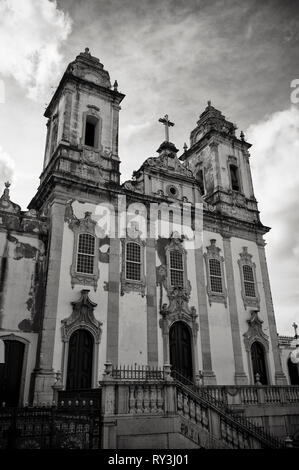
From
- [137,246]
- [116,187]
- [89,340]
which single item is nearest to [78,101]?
[116,187]

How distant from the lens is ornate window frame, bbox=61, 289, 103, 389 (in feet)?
51.4

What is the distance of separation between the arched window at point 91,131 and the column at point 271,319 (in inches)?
471

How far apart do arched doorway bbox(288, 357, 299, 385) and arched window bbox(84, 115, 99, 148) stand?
20403 millimetres

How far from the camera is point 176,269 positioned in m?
20.1

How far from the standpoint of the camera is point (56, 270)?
16531 mm

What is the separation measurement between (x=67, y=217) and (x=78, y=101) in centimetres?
745

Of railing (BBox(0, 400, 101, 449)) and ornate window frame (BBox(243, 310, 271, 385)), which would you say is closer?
railing (BBox(0, 400, 101, 449))

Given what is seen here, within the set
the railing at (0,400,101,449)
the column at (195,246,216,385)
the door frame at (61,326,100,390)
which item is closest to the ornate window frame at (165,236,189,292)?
the column at (195,246,216,385)

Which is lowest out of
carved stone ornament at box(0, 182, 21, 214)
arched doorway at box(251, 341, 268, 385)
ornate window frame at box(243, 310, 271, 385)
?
arched doorway at box(251, 341, 268, 385)

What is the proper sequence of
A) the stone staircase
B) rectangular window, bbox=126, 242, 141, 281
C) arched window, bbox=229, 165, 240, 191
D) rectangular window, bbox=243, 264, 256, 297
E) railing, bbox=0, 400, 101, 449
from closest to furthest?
railing, bbox=0, 400, 101, 449 < the stone staircase < rectangular window, bbox=126, 242, 141, 281 < rectangular window, bbox=243, 264, 256, 297 < arched window, bbox=229, 165, 240, 191

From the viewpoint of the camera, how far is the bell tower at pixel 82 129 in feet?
63.7

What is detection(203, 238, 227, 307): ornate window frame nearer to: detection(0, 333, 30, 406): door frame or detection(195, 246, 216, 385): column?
detection(195, 246, 216, 385): column

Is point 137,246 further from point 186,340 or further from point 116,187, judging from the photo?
point 186,340
